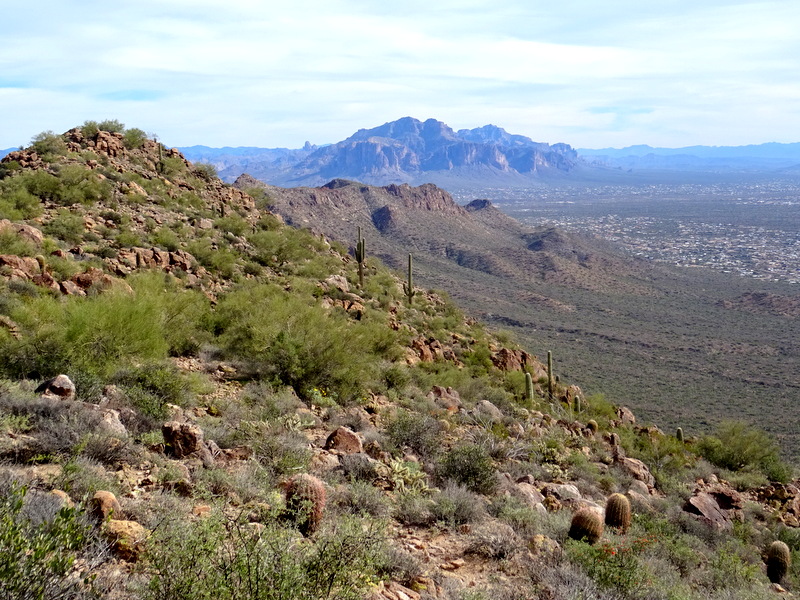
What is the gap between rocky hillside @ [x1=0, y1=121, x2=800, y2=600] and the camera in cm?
403

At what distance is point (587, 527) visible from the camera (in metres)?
6.59

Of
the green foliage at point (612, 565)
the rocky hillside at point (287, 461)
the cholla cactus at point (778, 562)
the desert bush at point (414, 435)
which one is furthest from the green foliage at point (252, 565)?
the cholla cactus at point (778, 562)

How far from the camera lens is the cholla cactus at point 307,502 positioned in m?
Result: 5.21

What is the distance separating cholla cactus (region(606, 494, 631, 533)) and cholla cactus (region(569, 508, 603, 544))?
5.14ft

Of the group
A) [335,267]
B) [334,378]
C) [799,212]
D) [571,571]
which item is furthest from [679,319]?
[799,212]

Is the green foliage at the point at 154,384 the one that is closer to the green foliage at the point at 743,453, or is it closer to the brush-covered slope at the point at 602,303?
the green foliage at the point at 743,453

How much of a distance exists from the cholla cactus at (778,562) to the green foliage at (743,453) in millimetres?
8403

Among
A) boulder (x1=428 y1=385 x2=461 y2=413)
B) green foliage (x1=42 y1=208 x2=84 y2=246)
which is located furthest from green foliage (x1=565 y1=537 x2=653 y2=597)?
green foliage (x1=42 y1=208 x2=84 y2=246)

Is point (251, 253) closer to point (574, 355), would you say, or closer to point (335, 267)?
point (335, 267)

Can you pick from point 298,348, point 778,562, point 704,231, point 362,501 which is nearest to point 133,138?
point 298,348

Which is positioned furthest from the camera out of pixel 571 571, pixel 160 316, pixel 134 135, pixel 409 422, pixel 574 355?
pixel 574 355

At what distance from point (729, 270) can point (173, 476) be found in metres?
109

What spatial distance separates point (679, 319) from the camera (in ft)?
211

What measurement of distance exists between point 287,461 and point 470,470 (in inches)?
104
